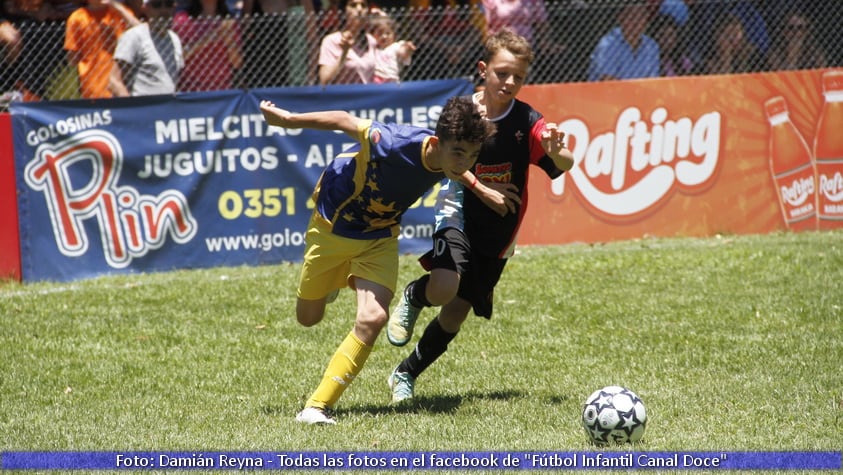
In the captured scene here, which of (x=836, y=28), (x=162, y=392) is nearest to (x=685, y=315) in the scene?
(x=162, y=392)

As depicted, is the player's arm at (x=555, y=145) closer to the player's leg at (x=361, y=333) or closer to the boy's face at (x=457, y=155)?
the boy's face at (x=457, y=155)

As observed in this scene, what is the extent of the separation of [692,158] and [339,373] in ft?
21.8

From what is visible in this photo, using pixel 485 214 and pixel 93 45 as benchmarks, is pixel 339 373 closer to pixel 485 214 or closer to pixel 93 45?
pixel 485 214

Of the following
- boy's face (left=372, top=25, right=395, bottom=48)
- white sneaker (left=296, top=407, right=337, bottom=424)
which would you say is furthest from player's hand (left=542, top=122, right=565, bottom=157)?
boy's face (left=372, top=25, right=395, bottom=48)

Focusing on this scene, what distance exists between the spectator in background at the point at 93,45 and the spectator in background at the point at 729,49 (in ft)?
19.7

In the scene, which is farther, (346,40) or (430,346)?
(346,40)

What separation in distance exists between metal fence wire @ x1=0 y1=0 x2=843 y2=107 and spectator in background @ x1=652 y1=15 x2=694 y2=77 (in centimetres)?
1

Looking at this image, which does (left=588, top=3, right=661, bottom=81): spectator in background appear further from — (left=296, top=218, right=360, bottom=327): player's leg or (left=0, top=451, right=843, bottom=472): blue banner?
(left=0, top=451, right=843, bottom=472): blue banner

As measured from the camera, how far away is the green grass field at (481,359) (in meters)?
5.38

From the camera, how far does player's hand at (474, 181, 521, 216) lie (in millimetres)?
5805

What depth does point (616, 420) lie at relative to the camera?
500cm

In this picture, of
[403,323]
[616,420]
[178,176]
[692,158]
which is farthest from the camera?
[692,158]

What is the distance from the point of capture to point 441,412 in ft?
19.2

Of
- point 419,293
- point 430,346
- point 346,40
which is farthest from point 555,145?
point 346,40
